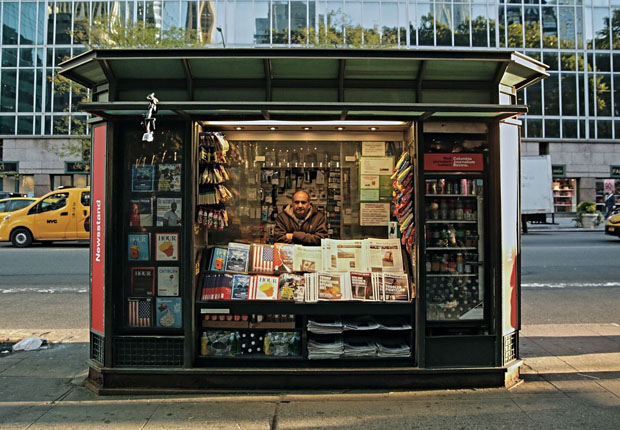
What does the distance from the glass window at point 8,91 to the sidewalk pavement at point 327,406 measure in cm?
3648

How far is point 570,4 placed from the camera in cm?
3703

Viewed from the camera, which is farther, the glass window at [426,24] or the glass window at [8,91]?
the glass window at [8,91]

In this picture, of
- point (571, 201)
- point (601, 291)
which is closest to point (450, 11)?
point (571, 201)

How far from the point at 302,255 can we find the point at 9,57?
39.2 m

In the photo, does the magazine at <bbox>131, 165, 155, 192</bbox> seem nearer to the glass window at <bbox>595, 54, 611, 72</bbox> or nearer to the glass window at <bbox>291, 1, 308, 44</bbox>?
the glass window at <bbox>291, 1, 308, 44</bbox>

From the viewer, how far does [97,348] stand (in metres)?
5.26

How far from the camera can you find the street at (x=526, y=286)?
8.35 metres

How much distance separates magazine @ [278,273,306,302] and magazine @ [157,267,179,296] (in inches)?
42.7

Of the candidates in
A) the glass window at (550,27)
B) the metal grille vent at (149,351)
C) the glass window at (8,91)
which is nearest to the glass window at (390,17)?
the glass window at (550,27)

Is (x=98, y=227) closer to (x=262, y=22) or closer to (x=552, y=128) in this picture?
(x=262, y=22)

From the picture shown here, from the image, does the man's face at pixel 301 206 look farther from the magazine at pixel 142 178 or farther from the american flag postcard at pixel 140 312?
the american flag postcard at pixel 140 312

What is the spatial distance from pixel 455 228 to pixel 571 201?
37197mm

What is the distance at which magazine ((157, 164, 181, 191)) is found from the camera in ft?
17.4

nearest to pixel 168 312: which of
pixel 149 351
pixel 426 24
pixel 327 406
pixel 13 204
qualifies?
pixel 149 351
